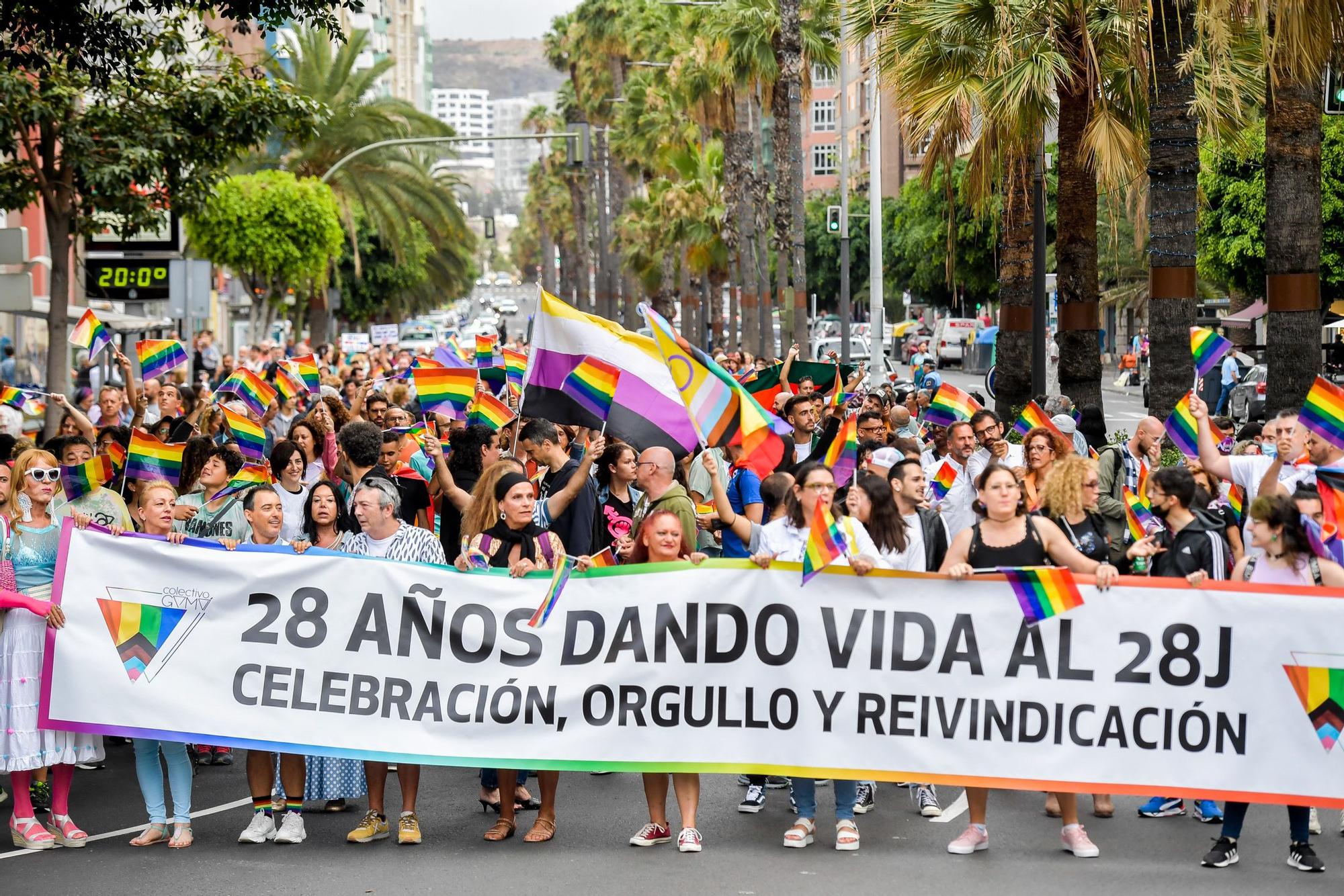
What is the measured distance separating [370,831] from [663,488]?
207cm

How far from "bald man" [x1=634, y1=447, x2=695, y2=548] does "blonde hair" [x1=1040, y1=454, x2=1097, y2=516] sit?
1.68m

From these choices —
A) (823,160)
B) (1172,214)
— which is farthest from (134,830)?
(823,160)

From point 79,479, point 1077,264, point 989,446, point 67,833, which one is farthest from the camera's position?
point 1077,264

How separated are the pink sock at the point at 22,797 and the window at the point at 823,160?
11352cm

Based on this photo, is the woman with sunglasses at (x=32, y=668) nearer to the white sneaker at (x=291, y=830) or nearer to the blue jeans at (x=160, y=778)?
the blue jeans at (x=160, y=778)

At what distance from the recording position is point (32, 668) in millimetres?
7848

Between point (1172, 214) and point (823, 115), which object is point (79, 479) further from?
point (823, 115)

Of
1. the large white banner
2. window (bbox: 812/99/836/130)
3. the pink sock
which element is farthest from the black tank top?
window (bbox: 812/99/836/130)

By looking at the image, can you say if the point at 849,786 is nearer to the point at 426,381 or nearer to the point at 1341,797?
the point at 1341,797

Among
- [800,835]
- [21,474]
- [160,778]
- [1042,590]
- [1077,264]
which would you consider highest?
[1077,264]

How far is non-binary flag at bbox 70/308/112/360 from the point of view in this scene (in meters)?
14.4

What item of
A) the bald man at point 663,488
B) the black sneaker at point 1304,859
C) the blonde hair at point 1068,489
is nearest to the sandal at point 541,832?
the bald man at point 663,488

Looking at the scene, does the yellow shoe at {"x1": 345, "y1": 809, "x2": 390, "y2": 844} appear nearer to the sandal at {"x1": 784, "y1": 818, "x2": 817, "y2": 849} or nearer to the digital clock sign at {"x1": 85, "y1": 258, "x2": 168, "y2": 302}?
the sandal at {"x1": 784, "y1": 818, "x2": 817, "y2": 849}

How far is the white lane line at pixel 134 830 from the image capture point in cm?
761
